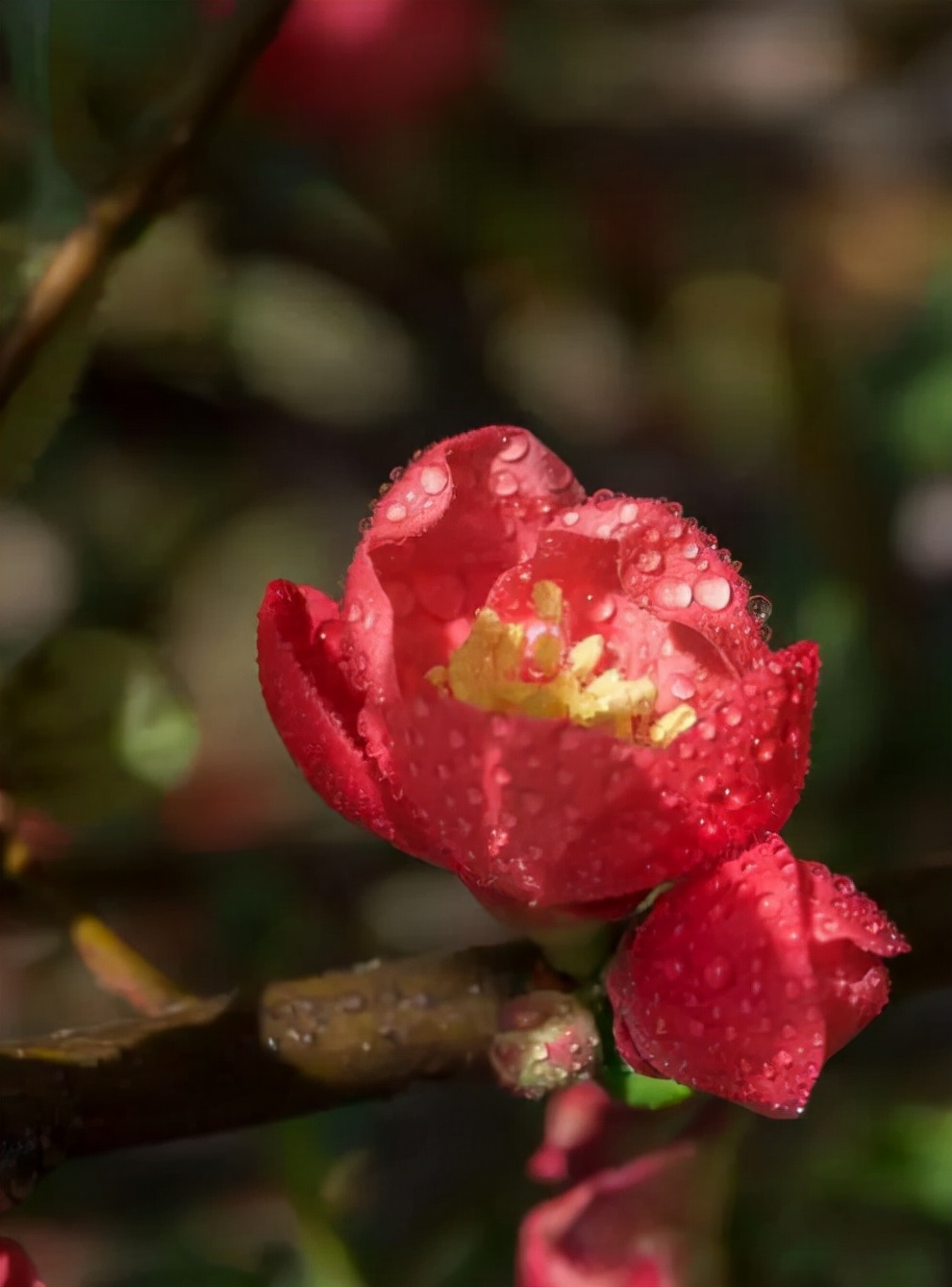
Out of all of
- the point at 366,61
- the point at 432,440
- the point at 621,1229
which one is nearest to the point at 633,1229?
the point at 621,1229

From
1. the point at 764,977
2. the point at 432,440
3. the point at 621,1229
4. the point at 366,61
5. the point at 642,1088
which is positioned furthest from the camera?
the point at 432,440

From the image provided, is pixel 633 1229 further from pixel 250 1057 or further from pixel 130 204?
pixel 130 204

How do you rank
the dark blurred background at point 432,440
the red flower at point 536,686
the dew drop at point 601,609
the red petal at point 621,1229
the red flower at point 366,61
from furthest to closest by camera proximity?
the red flower at point 366,61 < the dark blurred background at point 432,440 < the red petal at point 621,1229 < the dew drop at point 601,609 < the red flower at point 536,686

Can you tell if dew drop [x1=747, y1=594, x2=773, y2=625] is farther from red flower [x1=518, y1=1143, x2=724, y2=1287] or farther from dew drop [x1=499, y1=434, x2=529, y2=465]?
red flower [x1=518, y1=1143, x2=724, y2=1287]

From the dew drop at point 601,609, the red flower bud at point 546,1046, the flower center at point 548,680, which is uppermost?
the dew drop at point 601,609

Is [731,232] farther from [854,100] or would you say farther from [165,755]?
[165,755]

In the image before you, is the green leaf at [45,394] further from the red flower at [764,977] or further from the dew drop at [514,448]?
the red flower at [764,977]

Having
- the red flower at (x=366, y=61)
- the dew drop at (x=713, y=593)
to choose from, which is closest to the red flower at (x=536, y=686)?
the dew drop at (x=713, y=593)
